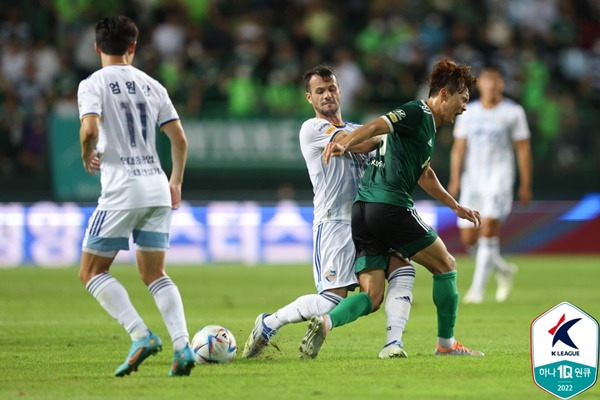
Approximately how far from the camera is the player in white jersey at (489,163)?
44.2ft

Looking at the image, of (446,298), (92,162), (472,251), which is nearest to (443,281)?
(446,298)

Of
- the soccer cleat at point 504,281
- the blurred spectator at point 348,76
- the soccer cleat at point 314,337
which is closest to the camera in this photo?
the soccer cleat at point 314,337

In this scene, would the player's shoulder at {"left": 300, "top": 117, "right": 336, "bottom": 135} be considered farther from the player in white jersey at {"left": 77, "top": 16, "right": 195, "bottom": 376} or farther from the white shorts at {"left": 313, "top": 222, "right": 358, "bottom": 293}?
the player in white jersey at {"left": 77, "top": 16, "right": 195, "bottom": 376}

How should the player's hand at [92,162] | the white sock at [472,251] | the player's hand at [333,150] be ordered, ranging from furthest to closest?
the white sock at [472,251], the player's hand at [333,150], the player's hand at [92,162]

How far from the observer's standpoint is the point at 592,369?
22.5ft

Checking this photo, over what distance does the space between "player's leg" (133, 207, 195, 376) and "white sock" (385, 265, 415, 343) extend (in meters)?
1.64

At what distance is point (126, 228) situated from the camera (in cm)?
729

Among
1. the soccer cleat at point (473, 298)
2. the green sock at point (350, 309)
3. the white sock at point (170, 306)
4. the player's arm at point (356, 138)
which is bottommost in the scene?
the soccer cleat at point (473, 298)

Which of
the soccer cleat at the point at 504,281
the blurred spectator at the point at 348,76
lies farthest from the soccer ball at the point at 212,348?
the blurred spectator at the point at 348,76

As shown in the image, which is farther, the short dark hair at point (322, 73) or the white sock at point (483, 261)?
the white sock at point (483, 261)

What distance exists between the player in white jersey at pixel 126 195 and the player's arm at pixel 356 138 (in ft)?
3.49

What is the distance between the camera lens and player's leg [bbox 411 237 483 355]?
8.21 meters

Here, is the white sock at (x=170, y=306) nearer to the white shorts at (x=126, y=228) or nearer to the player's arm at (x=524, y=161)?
the white shorts at (x=126, y=228)

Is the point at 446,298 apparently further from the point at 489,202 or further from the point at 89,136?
the point at 489,202
